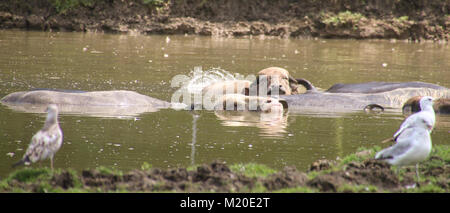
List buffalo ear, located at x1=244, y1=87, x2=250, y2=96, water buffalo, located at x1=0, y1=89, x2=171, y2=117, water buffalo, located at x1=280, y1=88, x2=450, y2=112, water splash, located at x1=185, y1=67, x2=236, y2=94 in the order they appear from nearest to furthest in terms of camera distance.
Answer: water buffalo, located at x1=0, y1=89, x2=171, y2=117, water buffalo, located at x1=280, y1=88, x2=450, y2=112, buffalo ear, located at x1=244, y1=87, x2=250, y2=96, water splash, located at x1=185, y1=67, x2=236, y2=94

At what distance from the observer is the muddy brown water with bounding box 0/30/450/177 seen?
8.15 metres

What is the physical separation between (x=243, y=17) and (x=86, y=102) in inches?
847

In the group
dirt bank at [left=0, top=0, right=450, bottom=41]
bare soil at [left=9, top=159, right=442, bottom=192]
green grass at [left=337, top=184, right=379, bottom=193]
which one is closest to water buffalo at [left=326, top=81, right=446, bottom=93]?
bare soil at [left=9, top=159, right=442, bottom=192]

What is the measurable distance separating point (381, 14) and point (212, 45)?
1037cm

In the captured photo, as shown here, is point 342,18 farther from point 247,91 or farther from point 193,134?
point 193,134

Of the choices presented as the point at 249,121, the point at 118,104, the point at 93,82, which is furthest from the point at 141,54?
the point at 249,121

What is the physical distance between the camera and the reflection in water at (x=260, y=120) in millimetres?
9805

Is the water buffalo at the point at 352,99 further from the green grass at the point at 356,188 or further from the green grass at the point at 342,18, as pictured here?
the green grass at the point at 342,18

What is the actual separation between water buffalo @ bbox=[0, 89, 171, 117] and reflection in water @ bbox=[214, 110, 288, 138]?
128 cm

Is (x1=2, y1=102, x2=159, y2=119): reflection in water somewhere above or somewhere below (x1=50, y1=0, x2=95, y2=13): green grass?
below

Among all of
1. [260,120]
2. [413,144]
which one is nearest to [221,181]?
[413,144]

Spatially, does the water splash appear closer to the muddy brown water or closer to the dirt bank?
the muddy brown water

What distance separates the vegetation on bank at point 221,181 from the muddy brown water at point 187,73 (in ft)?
3.55

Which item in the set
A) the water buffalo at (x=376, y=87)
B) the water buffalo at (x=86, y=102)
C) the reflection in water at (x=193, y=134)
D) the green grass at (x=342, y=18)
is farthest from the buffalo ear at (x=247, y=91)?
the green grass at (x=342, y=18)
